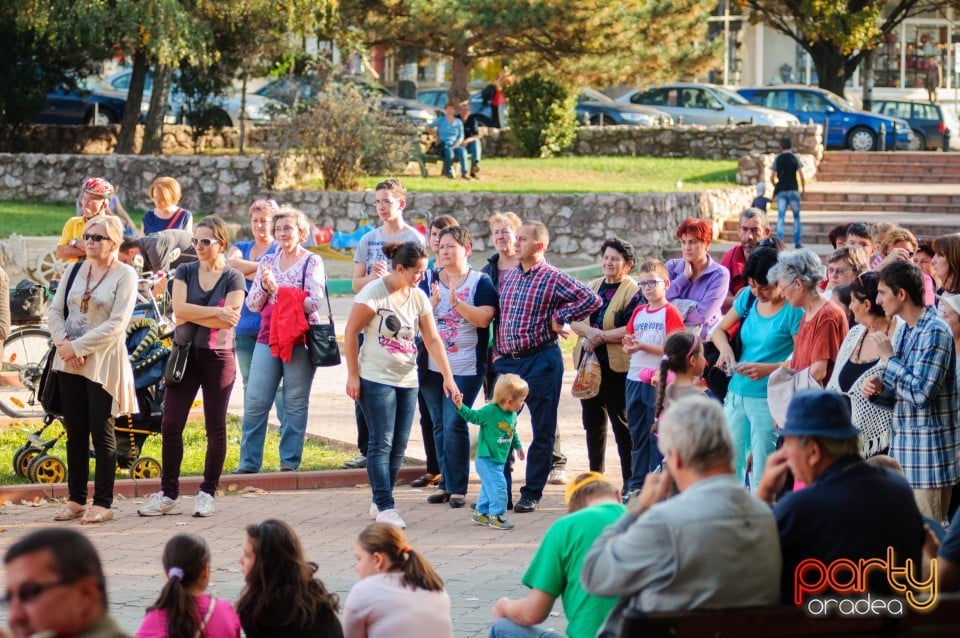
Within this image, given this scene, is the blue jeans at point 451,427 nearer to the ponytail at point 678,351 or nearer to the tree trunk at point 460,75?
the ponytail at point 678,351

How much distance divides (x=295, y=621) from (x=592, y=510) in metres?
1.17

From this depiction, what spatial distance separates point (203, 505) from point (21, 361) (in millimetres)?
4510

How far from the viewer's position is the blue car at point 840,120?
33188mm

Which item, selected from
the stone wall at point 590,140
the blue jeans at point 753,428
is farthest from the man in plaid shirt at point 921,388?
the stone wall at point 590,140

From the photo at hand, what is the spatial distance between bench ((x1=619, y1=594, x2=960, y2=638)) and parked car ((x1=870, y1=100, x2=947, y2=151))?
108ft

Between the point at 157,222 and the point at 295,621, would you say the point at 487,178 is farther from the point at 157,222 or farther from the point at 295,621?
the point at 295,621

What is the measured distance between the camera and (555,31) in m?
27.9

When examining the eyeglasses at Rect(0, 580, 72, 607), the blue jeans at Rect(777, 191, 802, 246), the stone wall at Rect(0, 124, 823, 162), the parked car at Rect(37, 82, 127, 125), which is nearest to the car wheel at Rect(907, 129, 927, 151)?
the stone wall at Rect(0, 124, 823, 162)

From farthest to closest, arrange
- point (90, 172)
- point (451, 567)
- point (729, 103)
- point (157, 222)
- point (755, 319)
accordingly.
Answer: point (729, 103) < point (90, 172) < point (157, 222) < point (755, 319) < point (451, 567)

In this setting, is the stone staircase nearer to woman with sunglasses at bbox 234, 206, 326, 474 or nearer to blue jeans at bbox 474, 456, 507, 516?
woman with sunglasses at bbox 234, 206, 326, 474

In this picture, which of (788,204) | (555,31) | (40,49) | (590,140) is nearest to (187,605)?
(788,204)

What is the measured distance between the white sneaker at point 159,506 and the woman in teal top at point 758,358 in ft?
11.2

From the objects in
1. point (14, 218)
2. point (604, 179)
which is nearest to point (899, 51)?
point (604, 179)

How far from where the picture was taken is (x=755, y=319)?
8.23 metres
